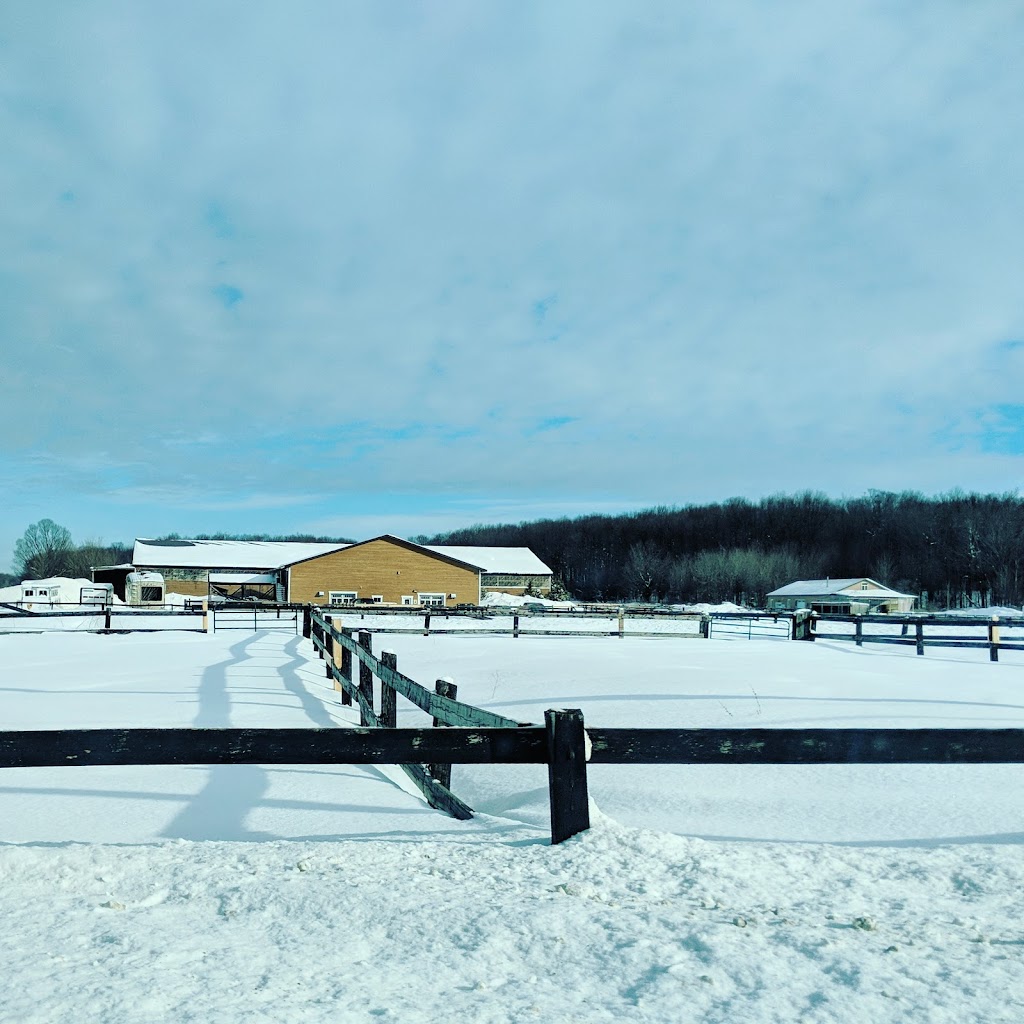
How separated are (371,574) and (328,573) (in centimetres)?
314

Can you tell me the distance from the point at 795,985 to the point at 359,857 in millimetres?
2244

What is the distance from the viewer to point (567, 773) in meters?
4.18

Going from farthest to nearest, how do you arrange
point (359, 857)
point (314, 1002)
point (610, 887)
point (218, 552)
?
point (218, 552) < point (359, 857) < point (610, 887) < point (314, 1002)

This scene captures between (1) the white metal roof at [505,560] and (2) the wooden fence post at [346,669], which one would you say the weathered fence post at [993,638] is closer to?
(2) the wooden fence post at [346,669]

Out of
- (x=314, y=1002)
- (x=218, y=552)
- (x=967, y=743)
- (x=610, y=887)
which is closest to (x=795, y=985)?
(x=610, y=887)

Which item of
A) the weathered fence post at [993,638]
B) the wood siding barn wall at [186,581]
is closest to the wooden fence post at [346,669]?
the weathered fence post at [993,638]

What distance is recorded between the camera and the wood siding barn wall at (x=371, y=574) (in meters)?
57.9

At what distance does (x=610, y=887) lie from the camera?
3619 mm

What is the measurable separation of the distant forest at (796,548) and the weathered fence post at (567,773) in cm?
10023

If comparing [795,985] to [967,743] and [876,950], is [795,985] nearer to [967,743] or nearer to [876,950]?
[876,950]

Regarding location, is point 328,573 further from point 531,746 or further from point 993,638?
point 531,746

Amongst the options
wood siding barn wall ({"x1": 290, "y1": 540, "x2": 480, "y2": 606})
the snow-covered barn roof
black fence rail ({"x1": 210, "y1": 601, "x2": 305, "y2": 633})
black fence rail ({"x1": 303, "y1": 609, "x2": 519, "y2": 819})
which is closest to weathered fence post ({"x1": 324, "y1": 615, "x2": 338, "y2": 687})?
black fence rail ({"x1": 303, "y1": 609, "x2": 519, "y2": 819})

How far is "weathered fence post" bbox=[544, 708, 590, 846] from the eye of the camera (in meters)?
4.16

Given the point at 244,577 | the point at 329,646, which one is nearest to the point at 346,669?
the point at 329,646
